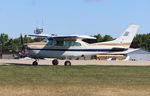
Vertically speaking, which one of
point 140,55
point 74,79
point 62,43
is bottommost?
point 140,55

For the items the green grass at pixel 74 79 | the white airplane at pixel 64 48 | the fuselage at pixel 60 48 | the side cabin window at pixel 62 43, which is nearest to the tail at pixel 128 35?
the white airplane at pixel 64 48

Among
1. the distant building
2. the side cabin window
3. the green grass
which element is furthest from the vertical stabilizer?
the distant building

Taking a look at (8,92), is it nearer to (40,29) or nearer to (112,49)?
(112,49)

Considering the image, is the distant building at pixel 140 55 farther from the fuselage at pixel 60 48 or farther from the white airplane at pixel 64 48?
the fuselage at pixel 60 48

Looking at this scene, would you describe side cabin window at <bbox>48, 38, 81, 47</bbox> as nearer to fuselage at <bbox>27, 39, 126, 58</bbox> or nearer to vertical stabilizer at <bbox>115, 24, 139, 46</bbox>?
fuselage at <bbox>27, 39, 126, 58</bbox>

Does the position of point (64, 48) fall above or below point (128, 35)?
below

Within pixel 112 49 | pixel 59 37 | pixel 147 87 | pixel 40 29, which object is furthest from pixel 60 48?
pixel 147 87

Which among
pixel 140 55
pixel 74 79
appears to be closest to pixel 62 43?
pixel 74 79

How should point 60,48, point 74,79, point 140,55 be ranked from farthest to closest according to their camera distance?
point 140,55 → point 60,48 → point 74,79

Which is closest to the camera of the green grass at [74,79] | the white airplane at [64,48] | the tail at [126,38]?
the green grass at [74,79]

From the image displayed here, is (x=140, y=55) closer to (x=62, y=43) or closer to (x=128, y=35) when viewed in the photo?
(x=128, y=35)

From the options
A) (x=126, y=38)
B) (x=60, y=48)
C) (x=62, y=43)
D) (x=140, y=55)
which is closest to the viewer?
(x=60, y=48)

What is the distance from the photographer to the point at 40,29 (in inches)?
2424

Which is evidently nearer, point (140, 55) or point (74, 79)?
point (74, 79)
